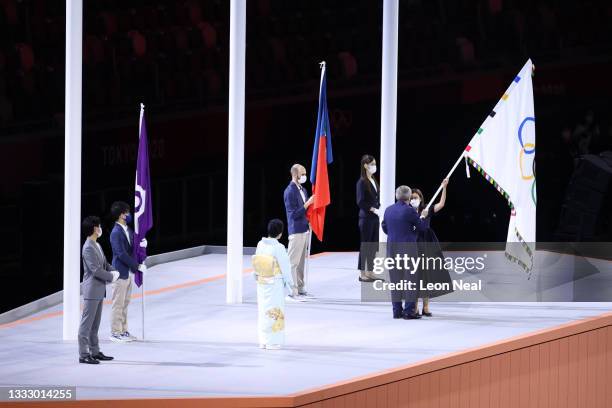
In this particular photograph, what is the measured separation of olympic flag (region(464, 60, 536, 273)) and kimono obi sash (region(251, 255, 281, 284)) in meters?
2.91

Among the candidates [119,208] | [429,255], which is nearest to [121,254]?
[119,208]

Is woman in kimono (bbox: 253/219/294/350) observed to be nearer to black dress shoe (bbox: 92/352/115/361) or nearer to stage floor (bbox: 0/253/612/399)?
stage floor (bbox: 0/253/612/399)

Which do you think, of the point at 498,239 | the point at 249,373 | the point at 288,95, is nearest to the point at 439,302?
the point at 249,373

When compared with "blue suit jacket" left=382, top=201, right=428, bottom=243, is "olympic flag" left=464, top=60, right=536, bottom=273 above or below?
above

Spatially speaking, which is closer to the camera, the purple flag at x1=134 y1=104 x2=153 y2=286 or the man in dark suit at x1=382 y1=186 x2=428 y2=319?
the purple flag at x1=134 y1=104 x2=153 y2=286

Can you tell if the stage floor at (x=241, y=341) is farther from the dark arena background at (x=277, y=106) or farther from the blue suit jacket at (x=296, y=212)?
the dark arena background at (x=277, y=106)

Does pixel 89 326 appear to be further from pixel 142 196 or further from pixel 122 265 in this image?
pixel 142 196

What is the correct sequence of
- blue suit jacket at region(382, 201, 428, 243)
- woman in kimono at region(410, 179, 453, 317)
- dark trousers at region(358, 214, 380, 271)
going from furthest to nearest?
dark trousers at region(358, 214, 380, 271), woman in kimono at region(410, 179, 453, 317), blue suit jacket at region(382, 201, 428, 243)

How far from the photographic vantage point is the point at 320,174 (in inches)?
520

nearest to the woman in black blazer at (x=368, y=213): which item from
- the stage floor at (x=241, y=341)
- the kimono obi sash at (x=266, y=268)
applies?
the stage floor at (x=241, y=341)

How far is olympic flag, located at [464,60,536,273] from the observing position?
12406mm

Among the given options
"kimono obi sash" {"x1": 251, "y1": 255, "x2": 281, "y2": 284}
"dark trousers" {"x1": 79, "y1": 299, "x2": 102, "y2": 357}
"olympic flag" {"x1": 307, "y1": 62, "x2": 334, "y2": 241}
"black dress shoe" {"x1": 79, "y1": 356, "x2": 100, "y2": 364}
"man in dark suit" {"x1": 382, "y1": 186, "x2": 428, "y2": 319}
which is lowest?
"black dress shoe" {"x1": 79, "y1": 356, "x2": 100, "y2": 364}

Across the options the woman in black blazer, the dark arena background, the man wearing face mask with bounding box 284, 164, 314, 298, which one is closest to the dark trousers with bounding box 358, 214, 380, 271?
the woman in black blazer

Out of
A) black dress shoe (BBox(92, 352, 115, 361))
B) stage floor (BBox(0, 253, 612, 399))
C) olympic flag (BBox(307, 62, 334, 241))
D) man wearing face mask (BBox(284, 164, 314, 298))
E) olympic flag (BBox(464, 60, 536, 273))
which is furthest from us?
olympic flag (BBox(307, 62, 334, 241))
